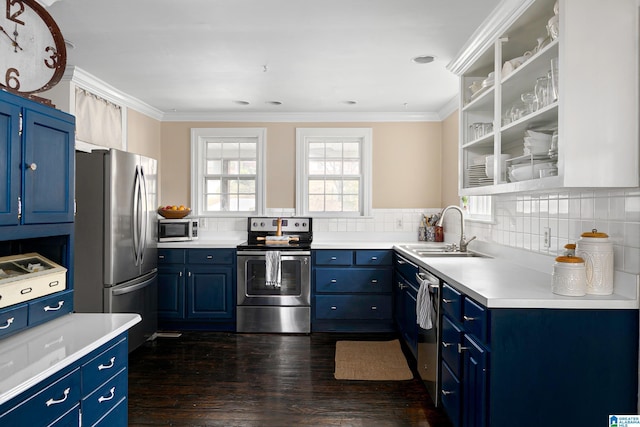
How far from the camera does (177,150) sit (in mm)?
5184

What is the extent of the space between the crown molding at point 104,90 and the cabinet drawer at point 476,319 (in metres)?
3.27

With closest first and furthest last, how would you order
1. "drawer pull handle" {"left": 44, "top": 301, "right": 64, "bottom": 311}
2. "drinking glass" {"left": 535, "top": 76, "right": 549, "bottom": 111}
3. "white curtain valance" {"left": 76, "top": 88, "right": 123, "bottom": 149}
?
"drawer pull handle" {"left": 44, "top": 301, "right": 64, "bottom": 311} < "drinking glass" {"left": 535, "top": 76, "right": 549, "bottom": 111} < "white curtain valance" {"left": 76, "top": 88, "right": 123, "bottom": 149}

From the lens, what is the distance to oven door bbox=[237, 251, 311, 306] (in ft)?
14.5

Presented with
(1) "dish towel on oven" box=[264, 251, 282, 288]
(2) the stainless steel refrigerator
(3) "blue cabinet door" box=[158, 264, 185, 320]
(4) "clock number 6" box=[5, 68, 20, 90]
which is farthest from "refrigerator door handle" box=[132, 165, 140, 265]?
(4) "clock number 6" box=[5, 68, 20, 90]

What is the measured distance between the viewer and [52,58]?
189 centimetres

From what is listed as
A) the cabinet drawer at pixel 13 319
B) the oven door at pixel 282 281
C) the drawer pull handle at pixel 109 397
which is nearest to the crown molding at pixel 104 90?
the oven door at pixel 282 281

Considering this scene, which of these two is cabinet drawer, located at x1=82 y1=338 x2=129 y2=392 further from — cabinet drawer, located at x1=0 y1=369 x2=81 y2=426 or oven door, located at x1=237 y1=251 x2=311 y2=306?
oven door, located at x1=237 y1=251 x2=311 y2=306

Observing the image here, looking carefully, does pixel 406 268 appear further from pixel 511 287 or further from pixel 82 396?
pixel 82 396

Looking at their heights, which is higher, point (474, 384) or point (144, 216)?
point (144, 216)

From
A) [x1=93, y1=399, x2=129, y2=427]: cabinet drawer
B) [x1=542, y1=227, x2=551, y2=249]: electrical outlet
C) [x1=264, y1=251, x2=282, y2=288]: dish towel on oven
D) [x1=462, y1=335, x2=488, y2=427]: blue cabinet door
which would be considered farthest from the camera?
[x1=264, y1=251, x2=282, y2=288]: dish towel on oven

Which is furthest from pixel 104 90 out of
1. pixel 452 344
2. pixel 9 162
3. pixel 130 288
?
pixel 452 344

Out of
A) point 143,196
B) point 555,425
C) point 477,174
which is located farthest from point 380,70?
point 555,425

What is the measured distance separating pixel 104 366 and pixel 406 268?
8.74ft

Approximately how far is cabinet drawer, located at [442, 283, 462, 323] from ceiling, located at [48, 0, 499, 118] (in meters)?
1.64
